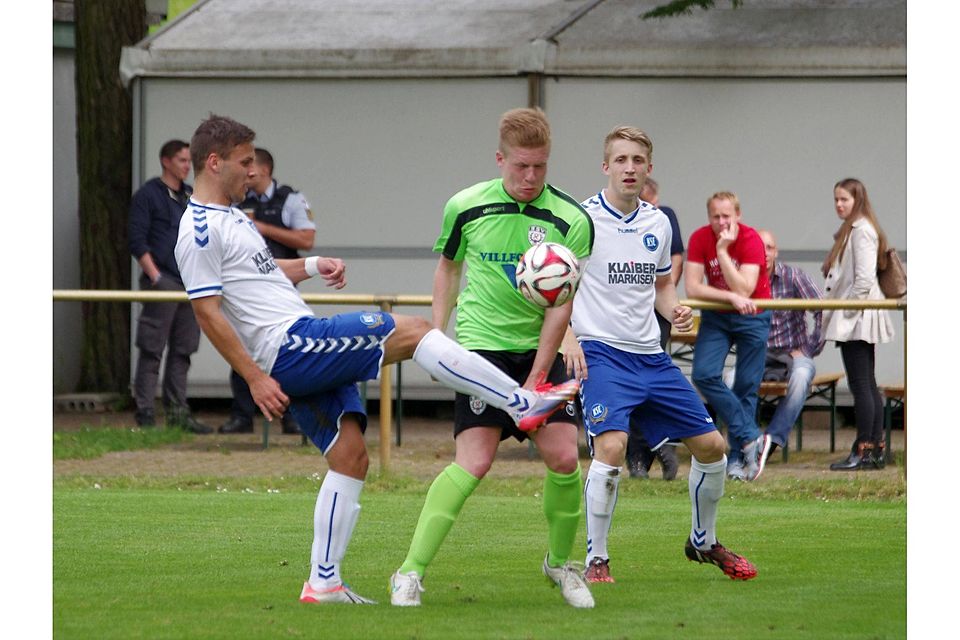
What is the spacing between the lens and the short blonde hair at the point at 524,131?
6.29 m

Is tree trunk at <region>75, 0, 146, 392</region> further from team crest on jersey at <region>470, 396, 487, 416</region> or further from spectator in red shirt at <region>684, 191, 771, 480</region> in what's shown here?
team crest on jersey at <region>470, 396, 487, 416</region>

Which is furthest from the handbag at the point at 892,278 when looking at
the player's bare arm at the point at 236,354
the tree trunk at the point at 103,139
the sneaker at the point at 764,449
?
the tree trunk at the point at 103,139

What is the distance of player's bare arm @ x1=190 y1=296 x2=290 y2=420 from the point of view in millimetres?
6105

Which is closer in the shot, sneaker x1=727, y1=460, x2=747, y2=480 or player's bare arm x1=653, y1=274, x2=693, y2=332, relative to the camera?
player's bare arm x1=653, y1=274, x2=693, y2=332

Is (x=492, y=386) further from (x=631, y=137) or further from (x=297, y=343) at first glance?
(x=631, y=137)

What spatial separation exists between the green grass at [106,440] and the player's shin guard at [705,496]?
6.69m

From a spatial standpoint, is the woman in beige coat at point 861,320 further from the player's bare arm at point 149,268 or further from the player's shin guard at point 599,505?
the player's bare arm at point 149,268

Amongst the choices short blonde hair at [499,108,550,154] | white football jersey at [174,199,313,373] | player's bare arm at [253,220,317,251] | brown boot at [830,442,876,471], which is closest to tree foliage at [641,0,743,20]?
player's bare arm at [253,220,317,251]

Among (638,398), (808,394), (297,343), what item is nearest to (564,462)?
(638,398)

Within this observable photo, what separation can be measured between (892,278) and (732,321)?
1441 mm

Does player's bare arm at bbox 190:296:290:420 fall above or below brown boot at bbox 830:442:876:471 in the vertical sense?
above

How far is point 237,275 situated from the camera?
623 cm

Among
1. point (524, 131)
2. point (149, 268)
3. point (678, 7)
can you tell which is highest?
point (678, 7)

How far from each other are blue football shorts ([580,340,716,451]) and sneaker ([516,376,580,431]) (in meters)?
0.81
